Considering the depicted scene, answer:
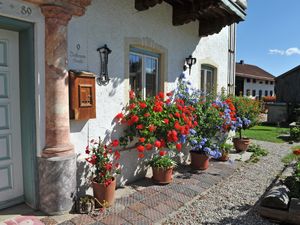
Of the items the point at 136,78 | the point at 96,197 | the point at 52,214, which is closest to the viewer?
the point at 52,214

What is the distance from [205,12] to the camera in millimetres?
5688

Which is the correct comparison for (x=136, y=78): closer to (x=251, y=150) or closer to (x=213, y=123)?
(x=213, y=123)

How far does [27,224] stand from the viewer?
301 centimetres

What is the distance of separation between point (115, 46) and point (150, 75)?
4.03 ft

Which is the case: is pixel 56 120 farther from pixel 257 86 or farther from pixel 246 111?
pixel 257 86

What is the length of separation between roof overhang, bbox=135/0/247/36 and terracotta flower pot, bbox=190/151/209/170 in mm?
2839

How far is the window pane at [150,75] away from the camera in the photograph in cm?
507

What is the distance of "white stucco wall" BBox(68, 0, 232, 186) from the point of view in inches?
144

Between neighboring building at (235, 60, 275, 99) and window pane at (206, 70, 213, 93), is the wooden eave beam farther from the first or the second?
neighboring building at (235, 60, 275, 99)

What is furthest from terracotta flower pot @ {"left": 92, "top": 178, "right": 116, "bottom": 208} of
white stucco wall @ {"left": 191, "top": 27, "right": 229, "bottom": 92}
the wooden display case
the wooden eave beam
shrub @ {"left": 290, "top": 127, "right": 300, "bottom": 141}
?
shrub @ {"left": 290, "top": 127, "right": 300, "bottom": 141}

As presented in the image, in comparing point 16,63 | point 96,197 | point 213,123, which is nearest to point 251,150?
point 213,123

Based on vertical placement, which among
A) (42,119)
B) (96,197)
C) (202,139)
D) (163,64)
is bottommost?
(96,197)

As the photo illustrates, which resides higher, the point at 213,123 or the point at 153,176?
the point at 213,123

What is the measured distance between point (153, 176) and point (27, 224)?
2195 mm
